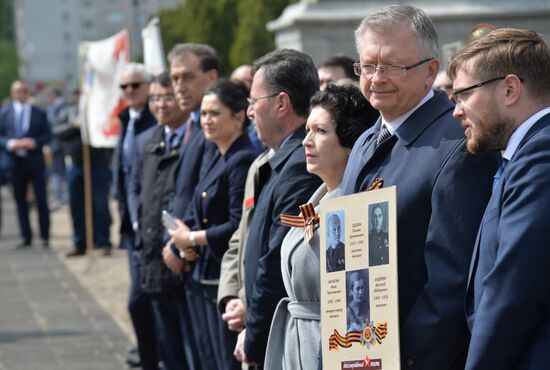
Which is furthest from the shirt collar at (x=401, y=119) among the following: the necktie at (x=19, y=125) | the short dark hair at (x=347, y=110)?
the necktie at (x=19, y=125)

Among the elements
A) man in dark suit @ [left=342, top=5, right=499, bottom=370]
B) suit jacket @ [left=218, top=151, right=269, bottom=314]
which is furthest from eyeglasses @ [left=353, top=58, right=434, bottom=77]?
suit jacket @ [left=218, top=151, right=269, bottom=314]

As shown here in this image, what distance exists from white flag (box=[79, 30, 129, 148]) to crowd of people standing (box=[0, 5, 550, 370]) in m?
5.96

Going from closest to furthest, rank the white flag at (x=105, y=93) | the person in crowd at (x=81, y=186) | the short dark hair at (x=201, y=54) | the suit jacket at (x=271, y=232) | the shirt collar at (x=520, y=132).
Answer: the shirt collar at (x=520, y=132) → the suit jacket at (x=271, y=232) → the short dark hair at (x=201, y=54) → the white flag at (x=105, y=93) → the person in crowd at (x=81, y=186)

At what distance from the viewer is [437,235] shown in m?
3.98

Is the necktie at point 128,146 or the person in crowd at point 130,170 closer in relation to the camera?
the person in crowd at point 130,170

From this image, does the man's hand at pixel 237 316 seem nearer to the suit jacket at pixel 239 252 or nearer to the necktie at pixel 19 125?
the suit jacket at pixel 239 252

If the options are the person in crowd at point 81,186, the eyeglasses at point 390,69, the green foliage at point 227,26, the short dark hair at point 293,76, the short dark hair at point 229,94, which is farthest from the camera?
the green foliage at point 227,26

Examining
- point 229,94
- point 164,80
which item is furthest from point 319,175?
point 164,80

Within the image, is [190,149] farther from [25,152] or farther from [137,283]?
[25,152]

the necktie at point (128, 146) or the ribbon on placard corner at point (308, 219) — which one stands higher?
the ribbon on placard corner at point (308, 219)

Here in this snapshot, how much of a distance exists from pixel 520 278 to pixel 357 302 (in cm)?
66

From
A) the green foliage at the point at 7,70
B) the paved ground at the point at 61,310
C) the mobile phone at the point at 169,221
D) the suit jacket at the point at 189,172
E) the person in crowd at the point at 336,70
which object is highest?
the person in crowd at the point at 336,70

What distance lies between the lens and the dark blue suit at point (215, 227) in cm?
691

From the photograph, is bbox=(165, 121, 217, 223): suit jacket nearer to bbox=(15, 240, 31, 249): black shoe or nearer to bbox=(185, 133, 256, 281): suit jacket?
bbox=(185, 133, 256, 281): suit jacket
